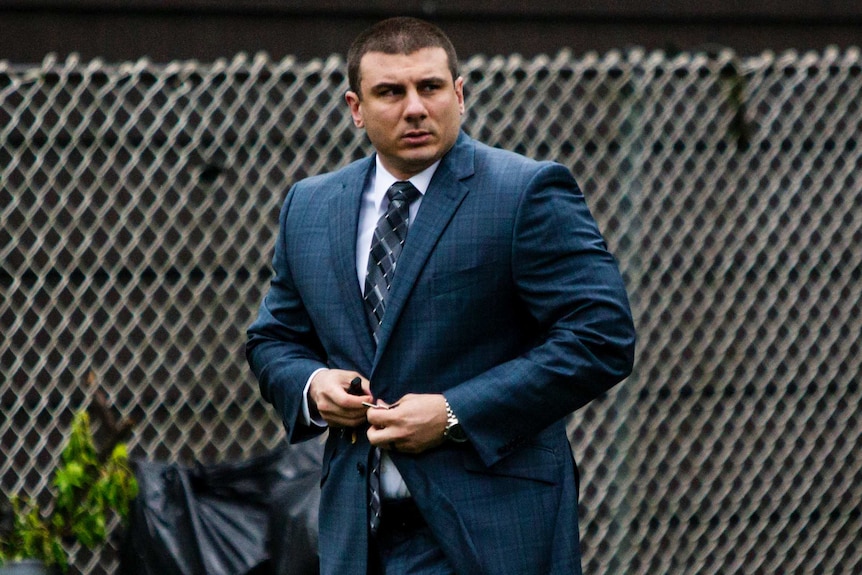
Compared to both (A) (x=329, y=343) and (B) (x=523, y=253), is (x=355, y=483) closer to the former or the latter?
(A) (x=329, y=343)

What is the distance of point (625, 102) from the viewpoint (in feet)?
16.3

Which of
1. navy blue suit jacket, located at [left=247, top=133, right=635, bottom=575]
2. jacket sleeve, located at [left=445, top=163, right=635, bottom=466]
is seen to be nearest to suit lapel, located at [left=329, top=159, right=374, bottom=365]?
navy blue suit jacket, located at [left=247, top=133, right=635, bottom=575]

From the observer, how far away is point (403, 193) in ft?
8.91

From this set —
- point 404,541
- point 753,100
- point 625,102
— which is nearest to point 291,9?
point 625,102

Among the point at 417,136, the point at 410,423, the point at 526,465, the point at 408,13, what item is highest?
the point at 408,13

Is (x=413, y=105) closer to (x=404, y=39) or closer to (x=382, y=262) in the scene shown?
(x=404, y=39)

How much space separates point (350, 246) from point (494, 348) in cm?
38

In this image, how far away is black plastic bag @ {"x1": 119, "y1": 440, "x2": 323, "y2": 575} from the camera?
12.8 feet

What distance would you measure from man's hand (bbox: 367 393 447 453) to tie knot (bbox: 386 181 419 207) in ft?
1.46

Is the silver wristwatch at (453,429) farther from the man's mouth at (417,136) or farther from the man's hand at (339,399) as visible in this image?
the man's mouth at (417,136)

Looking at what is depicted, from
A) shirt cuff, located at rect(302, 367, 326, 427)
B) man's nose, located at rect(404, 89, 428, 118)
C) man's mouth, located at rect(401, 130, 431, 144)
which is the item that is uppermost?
man's nose, located at rect(404, 89, 428, 118)

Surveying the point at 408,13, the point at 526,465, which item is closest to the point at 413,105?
the point at 526,465

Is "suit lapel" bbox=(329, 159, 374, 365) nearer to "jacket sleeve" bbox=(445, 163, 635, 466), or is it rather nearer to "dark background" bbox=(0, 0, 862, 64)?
"jacket sleeve" bbox=(445, 163, 635, 466)

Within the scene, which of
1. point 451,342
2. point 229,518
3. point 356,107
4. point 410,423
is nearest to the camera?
point 410,423
